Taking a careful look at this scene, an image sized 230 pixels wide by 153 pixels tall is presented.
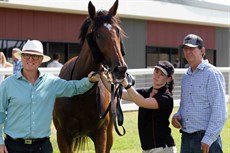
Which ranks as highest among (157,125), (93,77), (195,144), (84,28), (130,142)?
(84,28)

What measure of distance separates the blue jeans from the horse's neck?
1.20m

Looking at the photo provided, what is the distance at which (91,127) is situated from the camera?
16.8 ft

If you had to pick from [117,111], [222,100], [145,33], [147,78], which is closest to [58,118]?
[117,111]

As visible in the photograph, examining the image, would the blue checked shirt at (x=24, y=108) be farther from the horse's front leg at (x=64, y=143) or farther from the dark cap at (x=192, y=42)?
the dark cap at (x=192, y=42)

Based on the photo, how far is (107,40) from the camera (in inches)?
169

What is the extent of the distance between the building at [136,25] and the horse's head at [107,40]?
13.2 meters

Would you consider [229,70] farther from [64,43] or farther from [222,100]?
[222,100]

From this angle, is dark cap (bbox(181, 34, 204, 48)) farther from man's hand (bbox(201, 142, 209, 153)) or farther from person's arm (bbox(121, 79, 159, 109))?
man's hand (bbox(201, 142, 209, 153))

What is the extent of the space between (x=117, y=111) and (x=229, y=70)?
38.1 ft

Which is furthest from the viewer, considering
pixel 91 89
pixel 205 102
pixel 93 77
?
pixel 91 89

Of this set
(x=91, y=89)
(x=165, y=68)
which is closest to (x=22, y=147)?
(x=91, y=89)

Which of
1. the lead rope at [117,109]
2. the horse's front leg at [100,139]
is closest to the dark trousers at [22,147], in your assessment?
the lead rope at [117,109]

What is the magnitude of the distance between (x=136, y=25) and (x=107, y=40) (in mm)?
18898

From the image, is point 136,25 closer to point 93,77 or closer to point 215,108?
point 93,77
